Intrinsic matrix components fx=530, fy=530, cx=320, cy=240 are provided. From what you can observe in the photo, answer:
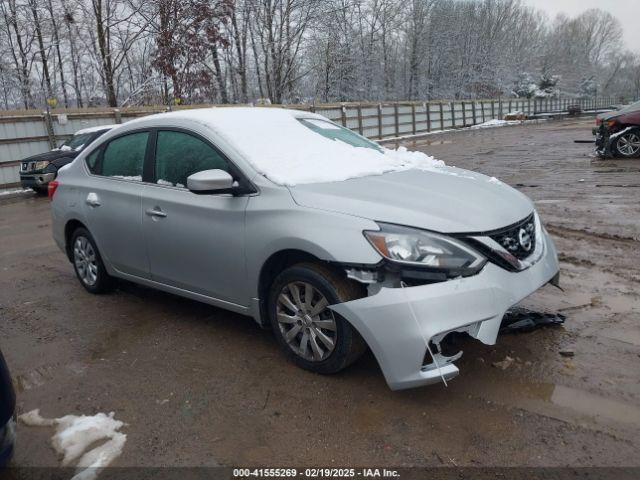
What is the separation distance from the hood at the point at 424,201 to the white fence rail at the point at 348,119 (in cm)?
1549

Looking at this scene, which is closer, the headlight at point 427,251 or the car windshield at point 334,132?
the headlight at point 427,251

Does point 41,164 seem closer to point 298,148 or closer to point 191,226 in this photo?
point 191,226

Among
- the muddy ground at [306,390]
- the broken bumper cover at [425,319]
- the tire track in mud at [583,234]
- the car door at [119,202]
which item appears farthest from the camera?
the tire track in mud at [583,234]

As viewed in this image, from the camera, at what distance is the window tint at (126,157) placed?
14.1ft

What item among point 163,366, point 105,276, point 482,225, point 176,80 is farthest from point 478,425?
point 176,80

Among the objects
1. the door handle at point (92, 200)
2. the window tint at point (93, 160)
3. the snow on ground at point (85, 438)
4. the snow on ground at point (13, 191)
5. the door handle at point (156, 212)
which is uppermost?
the window tint at point (93, 160)

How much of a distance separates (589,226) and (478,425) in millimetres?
4763

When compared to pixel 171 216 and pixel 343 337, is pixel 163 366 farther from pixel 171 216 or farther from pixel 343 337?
pixel 343 337

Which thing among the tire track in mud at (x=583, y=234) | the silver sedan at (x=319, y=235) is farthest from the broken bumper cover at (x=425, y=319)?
the tire track in mud at (x=583, y=234)

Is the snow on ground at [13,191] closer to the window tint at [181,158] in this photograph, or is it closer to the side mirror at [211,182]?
the window tint at [181,158]

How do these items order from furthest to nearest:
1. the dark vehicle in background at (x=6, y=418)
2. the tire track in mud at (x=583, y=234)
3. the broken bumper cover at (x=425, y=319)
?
the tire track in mud at (x=583, y=234)
the broken bumper cover at (x=425, y=319)
the dark vehicle in background at (x=6, y=418)

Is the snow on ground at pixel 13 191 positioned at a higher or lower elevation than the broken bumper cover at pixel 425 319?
lower

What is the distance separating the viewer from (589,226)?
257 inches

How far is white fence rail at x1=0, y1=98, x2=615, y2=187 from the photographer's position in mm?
15711
